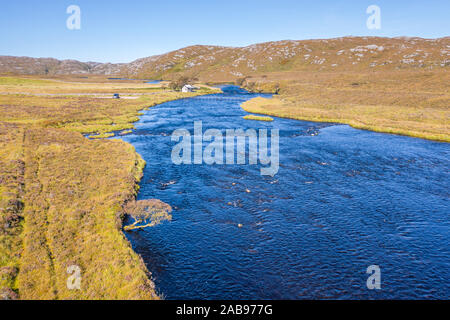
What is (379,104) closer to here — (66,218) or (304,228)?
(304,228)

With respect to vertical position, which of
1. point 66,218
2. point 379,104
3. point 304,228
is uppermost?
point 379,104

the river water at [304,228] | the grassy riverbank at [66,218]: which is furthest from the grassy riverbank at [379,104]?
the grassy riverbank at [66,218]

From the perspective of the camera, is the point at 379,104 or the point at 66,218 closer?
the point at 66,218

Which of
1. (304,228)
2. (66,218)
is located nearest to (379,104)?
(304,228)

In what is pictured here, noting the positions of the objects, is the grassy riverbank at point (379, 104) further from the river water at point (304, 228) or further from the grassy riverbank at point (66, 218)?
the grassy riverbank at point (66, 218)

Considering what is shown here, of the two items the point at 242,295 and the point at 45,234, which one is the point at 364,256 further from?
the point at 45,234
